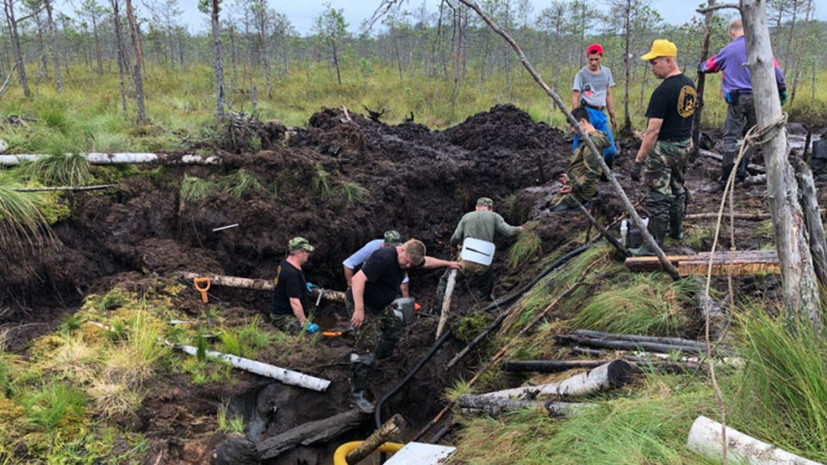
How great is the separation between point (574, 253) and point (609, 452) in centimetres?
355

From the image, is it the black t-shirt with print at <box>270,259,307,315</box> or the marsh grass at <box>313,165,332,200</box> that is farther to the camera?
the marsh grass at <box>313,165,332,200</box>

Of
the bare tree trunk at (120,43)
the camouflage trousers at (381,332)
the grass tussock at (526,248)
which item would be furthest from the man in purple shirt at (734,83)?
the bare tree trunk at (120,43)

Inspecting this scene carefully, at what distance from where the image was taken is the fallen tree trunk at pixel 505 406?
3.19 meters

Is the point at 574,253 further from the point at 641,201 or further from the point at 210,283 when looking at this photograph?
the point at 210,283

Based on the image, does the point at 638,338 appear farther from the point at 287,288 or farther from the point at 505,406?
the point at 287,288

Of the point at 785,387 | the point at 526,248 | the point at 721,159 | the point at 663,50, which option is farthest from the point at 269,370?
the point at 721,159

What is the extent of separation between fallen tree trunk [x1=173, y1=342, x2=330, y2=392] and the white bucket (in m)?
2.63

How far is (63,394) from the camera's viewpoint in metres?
3.88

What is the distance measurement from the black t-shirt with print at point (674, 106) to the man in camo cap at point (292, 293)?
422cm

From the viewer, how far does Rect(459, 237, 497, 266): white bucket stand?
6.80 m

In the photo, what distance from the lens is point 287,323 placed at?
21.0ft

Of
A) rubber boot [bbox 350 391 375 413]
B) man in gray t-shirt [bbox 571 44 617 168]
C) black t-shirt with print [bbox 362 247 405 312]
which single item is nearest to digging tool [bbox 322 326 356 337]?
black t-shirt with print [bbox 362 247 405 312]

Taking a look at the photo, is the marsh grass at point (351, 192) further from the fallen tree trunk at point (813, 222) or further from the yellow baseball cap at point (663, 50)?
the fallen tree trunk at point (813, 222)

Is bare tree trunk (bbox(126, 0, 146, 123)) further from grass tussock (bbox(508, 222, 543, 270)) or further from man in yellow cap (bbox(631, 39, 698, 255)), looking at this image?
man in yellow cap (bbox(631, 39, 698, 255))
